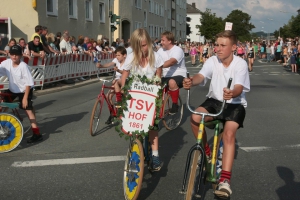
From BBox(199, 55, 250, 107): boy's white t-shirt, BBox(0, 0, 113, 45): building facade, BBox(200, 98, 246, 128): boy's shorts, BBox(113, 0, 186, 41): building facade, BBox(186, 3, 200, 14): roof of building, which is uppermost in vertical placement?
BBox(186, 3, 200, 14): roof of building

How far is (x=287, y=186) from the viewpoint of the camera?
490 cm

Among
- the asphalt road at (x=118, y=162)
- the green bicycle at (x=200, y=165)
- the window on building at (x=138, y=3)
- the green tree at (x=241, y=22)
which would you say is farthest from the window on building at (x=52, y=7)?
the green tree at (x=241, y=22)

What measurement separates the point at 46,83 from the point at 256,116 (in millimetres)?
8210

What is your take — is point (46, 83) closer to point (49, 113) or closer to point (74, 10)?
point (49, 113)

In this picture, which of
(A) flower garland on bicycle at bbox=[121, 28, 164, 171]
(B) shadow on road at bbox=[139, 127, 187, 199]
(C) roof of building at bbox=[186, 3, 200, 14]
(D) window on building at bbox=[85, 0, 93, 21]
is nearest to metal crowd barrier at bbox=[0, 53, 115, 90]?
(B) shadow on road at bbox=[139, 127, 187, 199]

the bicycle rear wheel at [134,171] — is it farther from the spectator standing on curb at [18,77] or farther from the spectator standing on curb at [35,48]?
the spectator standing on curb at [35,48]

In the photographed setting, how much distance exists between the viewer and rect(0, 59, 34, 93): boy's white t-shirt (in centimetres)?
692

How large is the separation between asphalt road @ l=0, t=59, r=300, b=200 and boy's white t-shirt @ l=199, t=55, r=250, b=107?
1087 mm

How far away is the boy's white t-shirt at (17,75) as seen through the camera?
6922 mm

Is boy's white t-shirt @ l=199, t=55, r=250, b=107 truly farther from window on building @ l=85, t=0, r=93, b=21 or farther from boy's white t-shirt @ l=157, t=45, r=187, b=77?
window on building @ l=85, t=0, r=93, b=21

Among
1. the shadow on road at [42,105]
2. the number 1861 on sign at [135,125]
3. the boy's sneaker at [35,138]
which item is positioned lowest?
the boy's sneaker at [35,138]

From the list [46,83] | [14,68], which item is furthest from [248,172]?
[46,83]

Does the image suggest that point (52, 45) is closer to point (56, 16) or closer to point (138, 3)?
point (56, 16)

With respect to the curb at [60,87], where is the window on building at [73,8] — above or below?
above
